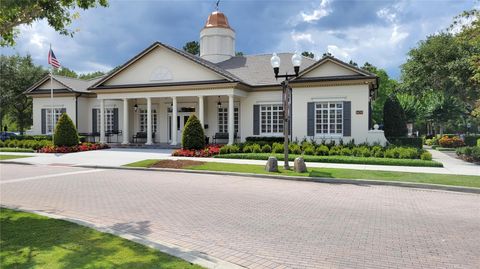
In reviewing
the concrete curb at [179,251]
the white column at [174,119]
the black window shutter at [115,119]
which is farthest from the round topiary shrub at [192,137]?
the concrete curb at [179,251]

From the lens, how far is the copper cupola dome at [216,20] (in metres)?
33.3

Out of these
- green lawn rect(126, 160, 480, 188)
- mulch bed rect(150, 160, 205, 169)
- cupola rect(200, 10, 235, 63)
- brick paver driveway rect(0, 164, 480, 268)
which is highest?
cupola rect(200, 10, 235, 63)

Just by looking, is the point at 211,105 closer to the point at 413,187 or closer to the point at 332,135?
the point at 332,135

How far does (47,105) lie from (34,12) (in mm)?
26763

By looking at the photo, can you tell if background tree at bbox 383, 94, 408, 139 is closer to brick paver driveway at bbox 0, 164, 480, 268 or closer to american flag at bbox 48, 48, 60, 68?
brick paver driveway at bbox 0, 164, 480, 268

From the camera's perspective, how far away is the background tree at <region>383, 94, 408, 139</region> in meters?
27.4

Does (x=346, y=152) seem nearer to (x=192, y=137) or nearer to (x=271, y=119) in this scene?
(x=271, y=119)

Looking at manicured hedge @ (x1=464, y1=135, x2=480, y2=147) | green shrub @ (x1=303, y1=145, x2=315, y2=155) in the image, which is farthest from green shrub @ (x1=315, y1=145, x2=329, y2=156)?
manicured hedge @ (x1=464, y1=135, x2=480, y2=147)

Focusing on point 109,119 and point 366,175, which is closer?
point 366,175

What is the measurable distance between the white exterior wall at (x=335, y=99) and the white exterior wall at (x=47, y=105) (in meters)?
18.7

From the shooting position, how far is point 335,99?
75.8 ft

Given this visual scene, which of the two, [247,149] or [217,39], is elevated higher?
[217,39]

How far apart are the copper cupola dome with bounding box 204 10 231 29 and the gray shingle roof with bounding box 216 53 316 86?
11.7ft

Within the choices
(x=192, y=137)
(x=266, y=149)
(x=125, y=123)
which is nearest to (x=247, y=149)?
(x=266, y=149)
